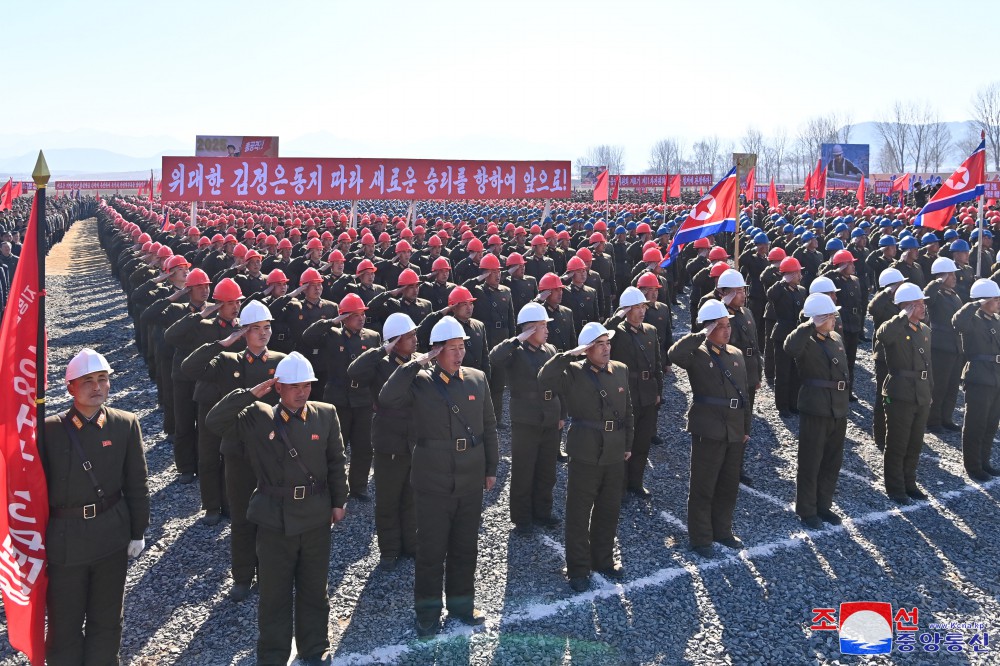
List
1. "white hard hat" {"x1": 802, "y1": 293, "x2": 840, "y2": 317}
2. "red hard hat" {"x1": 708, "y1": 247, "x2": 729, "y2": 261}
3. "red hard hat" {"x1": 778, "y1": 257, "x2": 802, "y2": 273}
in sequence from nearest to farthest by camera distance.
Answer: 1. "white hard hat" {"x1": 802, "y1": 293, "x2": 840, "y2": 317}
2. "red hard hat" {"x1": 778, "y1": 257, "x2": 802, "y2": 273}
3. "red hard hat" {"x1": 708, "y1": 247, "x2": 729, "y2": 261}

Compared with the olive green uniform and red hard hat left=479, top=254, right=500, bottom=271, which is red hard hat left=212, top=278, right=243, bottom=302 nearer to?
the olive green uniform

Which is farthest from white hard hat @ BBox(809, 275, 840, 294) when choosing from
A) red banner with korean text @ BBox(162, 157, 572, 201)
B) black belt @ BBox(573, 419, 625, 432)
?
red banner with korean text @ BBox(162, 157, 572, 201)

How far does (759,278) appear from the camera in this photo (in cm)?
1249

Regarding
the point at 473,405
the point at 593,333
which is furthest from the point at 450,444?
the point at 593,333

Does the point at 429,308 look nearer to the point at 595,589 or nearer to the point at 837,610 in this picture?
the point at 595,589

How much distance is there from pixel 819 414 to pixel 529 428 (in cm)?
267

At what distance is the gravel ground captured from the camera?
5.14 m

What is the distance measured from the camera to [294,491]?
15.8 ft

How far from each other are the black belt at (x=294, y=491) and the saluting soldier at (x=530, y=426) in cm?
243

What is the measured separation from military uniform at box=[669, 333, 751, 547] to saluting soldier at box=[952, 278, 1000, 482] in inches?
130

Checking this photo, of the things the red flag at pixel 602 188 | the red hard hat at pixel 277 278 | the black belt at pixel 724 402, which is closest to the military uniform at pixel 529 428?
the black belt at pixel 724 402

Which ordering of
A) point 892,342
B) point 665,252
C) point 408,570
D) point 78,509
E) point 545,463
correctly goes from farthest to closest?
point 665,252 → point 892,342 → point 545,463 → point 408,570 → point 78,509

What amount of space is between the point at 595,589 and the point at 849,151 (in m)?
45.7

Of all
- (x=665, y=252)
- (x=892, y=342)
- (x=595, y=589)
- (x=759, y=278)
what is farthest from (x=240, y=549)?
(x=665, y=252)
